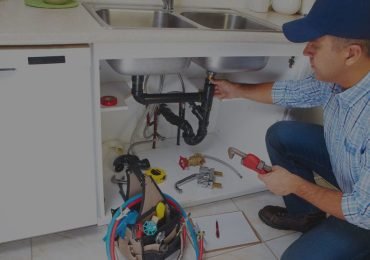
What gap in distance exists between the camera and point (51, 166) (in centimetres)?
114

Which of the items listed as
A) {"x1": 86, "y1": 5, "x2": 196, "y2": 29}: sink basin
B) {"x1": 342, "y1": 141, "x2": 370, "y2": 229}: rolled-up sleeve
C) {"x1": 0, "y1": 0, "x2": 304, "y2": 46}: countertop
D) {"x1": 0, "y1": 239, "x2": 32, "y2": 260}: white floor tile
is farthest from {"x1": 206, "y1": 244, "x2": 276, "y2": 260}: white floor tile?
{"x1": 86, "y1": 5, "x2": 196, "y2": 29}: sink basin

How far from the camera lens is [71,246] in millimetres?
1330

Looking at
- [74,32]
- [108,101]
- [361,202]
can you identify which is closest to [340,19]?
[361,202]

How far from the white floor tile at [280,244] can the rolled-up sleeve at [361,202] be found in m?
0.59

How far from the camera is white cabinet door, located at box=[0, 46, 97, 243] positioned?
3.19ft

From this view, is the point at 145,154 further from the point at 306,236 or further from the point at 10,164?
the point at 306,236

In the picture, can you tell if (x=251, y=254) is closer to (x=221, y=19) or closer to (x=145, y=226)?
(x=145, y=226)

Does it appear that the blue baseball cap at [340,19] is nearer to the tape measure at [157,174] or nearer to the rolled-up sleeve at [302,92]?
the rolled-up sleeve at [302,92]

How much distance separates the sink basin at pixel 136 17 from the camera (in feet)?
4.81

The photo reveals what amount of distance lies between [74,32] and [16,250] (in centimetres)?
88

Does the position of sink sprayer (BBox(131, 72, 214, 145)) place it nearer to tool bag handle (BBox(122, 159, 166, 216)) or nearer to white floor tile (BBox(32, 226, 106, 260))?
tool bag handle (BBox(122, 159, 166, 216))

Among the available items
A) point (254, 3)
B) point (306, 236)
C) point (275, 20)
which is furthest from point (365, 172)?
point (254, 3)

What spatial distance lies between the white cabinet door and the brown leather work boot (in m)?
0.79

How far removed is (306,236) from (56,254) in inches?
36.7
